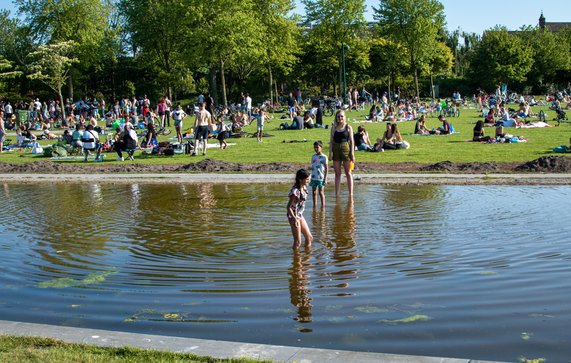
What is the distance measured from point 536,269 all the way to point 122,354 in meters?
5.57

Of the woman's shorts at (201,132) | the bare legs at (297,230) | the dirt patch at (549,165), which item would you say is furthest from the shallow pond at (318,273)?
the woman's shorts at (201,132)

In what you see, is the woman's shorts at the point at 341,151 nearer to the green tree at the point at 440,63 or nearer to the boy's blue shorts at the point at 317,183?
the boy's blue shorts at the point at 317,183

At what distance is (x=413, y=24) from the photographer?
205ft

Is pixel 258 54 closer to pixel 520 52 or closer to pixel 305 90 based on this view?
pixel 305 90

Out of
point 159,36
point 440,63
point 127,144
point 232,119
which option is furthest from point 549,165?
point 440,63

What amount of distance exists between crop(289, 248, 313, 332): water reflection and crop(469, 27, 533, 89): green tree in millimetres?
65988

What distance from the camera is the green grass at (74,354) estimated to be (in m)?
5.64

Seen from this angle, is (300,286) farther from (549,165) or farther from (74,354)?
(549,165)

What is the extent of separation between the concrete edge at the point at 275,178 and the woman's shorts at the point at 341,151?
344cm

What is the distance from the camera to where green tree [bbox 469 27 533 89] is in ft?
235

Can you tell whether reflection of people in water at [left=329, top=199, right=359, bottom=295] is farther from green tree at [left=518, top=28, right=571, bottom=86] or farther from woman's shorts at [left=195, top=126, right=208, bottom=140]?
green tree at [left=518, top=28, right=571, bottom=86]

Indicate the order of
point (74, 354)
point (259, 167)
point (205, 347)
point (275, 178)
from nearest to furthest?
point (74, 354), point (205, 347), point (275, 178), point (259, 167)

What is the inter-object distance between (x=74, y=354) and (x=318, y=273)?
3921 millimetres

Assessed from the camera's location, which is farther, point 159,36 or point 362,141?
point 159,36
